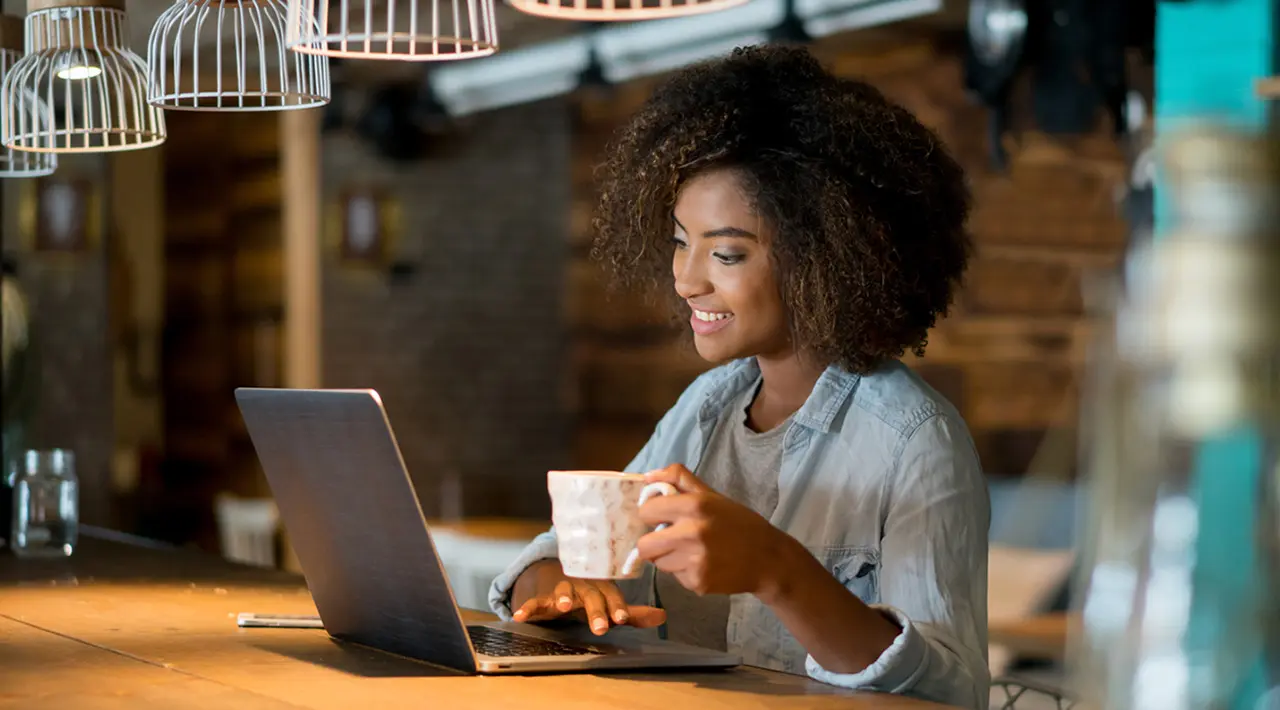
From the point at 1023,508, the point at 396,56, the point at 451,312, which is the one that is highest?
the point at 396,56

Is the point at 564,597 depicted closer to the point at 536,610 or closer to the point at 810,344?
the point at 536,610

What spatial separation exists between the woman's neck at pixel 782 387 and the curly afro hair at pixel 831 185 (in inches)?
1.5

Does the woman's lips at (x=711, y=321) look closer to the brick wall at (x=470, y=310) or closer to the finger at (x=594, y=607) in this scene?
the finger at (x=594, y=607)

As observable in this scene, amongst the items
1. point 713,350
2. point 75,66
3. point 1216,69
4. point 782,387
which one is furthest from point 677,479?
point 1216,69

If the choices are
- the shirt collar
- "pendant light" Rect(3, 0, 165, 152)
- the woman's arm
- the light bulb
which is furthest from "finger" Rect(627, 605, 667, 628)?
the light bulb

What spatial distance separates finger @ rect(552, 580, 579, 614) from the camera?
1650 millimetres

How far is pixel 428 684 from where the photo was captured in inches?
53.2

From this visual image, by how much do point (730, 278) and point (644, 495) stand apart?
1.86ft

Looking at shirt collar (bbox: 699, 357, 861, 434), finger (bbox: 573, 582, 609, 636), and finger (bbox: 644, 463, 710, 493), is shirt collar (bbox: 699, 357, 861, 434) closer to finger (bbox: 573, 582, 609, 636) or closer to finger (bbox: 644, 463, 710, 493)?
finger (bbox: 573, 582, 609, 636)

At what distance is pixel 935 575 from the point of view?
5.29ft

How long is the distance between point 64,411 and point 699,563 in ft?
19.1

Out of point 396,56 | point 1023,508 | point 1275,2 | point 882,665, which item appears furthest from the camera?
point 1023,508

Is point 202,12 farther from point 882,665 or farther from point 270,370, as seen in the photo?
point 270,370

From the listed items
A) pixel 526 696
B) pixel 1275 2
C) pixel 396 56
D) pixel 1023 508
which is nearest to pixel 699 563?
pixel 526 696
